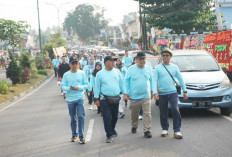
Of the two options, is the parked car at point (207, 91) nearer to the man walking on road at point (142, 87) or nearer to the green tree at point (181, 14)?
the man walking on road at point (142, 87)

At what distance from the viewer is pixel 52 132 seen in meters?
8.70

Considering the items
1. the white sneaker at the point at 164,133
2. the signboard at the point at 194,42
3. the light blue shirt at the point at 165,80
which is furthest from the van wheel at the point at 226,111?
the signboard at the point at 194,42

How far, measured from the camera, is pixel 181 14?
31469 millimetres

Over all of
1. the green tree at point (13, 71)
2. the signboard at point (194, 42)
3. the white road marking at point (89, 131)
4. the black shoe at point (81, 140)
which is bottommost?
the white road marking at point (89, 131)

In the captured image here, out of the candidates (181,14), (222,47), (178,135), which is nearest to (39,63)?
(181,14)

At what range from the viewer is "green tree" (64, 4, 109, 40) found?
130125 millimetres

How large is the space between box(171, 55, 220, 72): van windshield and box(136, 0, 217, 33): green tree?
2098 cm

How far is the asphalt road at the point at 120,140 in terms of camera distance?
6414 millimetres

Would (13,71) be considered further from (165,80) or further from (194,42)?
(165,80)

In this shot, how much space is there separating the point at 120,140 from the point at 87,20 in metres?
125

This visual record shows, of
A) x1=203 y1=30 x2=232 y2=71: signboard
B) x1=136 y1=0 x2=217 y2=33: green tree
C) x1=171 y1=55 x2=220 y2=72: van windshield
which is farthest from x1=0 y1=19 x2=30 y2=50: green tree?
x1=171 y1=55 x2=220 y2=72: van windshield

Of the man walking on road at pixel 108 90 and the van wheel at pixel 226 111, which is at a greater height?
the man walking on road at pixel 108 90

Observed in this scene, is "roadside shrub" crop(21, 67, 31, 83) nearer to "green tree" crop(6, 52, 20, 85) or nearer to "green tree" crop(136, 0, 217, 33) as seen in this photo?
"green tree" crop(6, 52, 20, 85)

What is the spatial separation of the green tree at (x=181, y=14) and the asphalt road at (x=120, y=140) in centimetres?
2213
